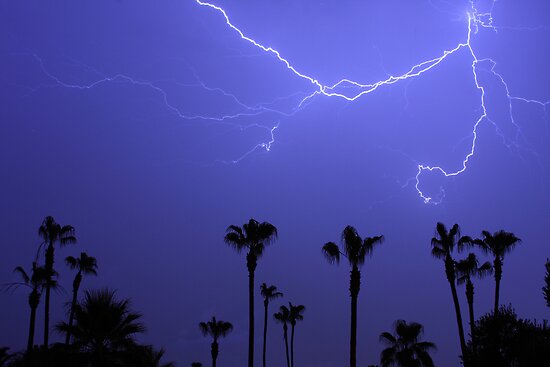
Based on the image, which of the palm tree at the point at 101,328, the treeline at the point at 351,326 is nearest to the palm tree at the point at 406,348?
the treeline at the point at 351,326

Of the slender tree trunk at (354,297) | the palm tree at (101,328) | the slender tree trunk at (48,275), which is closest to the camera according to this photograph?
the palm tree at (101,328)

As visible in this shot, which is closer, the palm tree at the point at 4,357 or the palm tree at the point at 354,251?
the palm tree at the point at 4,357

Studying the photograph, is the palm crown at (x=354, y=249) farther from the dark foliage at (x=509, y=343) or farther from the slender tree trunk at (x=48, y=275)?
the slender tree trunk at (x=48, y=275)

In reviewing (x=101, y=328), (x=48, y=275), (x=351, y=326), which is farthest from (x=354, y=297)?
(x=48, y=275)

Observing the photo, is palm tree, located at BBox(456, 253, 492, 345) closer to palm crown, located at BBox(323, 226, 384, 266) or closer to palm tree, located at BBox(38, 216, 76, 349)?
palm crown, located at BBox(323, 226, 384, 266)

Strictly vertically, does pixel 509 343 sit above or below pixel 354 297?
below

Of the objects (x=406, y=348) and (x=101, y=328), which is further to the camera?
(x=406, y=348)

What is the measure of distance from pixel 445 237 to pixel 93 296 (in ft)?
70.3

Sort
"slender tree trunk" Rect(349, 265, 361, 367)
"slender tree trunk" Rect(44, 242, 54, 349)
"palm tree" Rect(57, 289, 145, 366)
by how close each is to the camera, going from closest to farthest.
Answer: "palm tree" Rect(57, 289, 145, 366) < "slender tree trunk" Rect(349, 265, 361, 367) < "slender tree trunk" Rect(44, 242, 54, 349)

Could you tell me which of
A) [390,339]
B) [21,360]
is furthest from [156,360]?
[390,339]

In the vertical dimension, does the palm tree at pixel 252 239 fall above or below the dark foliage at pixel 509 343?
above

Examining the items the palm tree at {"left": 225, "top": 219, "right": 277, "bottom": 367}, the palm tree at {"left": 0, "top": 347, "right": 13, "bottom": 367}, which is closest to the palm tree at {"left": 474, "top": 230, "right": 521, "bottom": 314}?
the palm tree at {"left": 225, "top": 219, "right": 277, "bottom": 367}

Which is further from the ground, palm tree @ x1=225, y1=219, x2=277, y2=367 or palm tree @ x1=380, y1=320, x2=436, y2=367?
palm tree @ x1=225, y1=219, x2=277, y2=367

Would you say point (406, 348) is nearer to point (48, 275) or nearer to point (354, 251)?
point (354, 251)
